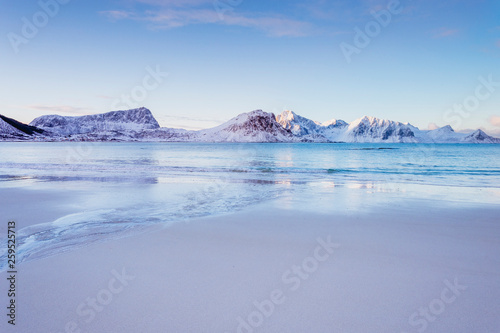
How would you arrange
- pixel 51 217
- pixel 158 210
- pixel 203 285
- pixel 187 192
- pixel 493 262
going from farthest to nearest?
pixel 187 192 → pixel 158 210 → pixel 51 217 → pixel 493 262 → pixel 203 285

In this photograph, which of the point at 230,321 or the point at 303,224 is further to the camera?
the point at 303,224

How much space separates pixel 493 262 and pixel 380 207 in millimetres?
5302

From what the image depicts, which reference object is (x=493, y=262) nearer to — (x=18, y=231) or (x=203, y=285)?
(x=203, y=285)

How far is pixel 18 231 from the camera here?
757 cm

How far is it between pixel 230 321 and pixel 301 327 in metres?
0.88

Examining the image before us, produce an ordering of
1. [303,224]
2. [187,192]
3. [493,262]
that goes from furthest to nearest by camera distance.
Answer: [187,192] → [303,224] → [493,262]

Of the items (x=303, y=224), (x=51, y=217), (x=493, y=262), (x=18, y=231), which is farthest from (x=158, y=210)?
(x=493, y=262)

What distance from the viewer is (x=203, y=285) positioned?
4582mm

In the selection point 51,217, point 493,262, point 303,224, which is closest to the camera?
point 493,262

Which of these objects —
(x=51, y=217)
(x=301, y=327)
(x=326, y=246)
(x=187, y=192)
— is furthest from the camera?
(x=187, y=192)

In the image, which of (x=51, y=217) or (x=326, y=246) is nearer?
(x=326, y=246)

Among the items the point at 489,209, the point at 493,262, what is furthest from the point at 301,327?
the point at 489,209

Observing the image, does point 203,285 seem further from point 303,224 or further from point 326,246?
point 303,224

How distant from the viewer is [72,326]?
143 inches
